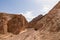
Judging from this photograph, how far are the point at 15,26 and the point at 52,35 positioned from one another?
90.5ft

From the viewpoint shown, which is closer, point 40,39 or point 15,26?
point 40,39

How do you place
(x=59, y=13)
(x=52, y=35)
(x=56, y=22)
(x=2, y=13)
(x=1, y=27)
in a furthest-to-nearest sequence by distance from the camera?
(x=2, y=13)
(x=1, y=27)
(x=59, y=13)
(x=56, y=22)
(x=52, y=35)

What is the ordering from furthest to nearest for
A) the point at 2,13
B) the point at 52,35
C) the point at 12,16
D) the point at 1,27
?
the point at 12,16, the point at 2,13, the point at 1,27, the point at 52,35

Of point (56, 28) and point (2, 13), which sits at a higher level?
point (2, 13)

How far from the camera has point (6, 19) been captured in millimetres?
37531

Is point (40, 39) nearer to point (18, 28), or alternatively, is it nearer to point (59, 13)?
point (59, 13)

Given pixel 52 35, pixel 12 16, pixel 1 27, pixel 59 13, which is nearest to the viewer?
pixel 52 35

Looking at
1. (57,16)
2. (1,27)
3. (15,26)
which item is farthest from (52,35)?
(15,26)

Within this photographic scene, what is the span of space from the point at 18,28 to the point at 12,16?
149 inches

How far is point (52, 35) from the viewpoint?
1016cm

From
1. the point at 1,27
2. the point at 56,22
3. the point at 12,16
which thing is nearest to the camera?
the point at 56,22

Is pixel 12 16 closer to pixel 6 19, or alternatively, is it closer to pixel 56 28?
pixel 6 19

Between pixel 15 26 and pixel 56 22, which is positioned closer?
pixel 56 22

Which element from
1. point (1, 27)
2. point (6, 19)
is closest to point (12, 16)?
point (6, 19)
